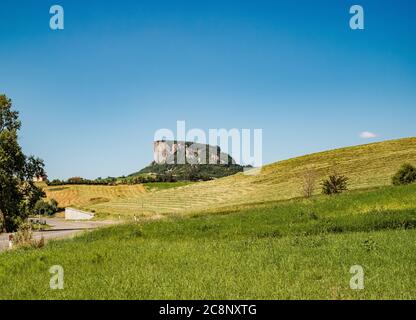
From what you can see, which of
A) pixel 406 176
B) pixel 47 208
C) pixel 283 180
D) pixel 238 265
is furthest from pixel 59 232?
pixel 47 208

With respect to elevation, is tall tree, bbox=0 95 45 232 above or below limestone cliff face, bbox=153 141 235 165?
below

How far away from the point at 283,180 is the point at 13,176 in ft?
156

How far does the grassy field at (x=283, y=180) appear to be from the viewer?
67.2 metres

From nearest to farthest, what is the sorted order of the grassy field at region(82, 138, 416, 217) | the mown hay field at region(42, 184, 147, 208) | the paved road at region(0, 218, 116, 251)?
the paved road at region(0, 218, 116, 251)
the grassy field at region(82, 138, 416, 217)
the mown hay field at region(42, 184, 147, 208)

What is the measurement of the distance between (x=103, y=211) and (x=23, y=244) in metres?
68.3

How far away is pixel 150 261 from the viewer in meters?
16.8

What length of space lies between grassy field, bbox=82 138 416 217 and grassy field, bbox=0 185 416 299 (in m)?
34.9

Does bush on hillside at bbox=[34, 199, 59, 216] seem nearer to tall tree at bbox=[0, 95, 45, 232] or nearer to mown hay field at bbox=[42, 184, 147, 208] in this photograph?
mown hay field at bbox=[42, 184, 147, 208]

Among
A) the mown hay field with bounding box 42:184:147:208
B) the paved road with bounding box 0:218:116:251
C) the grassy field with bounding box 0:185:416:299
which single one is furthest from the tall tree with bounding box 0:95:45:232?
the mown hay field with bounding box 42:184:147:208

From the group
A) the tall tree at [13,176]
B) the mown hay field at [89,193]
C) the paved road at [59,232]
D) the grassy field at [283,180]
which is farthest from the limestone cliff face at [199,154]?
the tall tree at [13,176]

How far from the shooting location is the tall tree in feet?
162

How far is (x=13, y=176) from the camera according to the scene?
50.8 m
